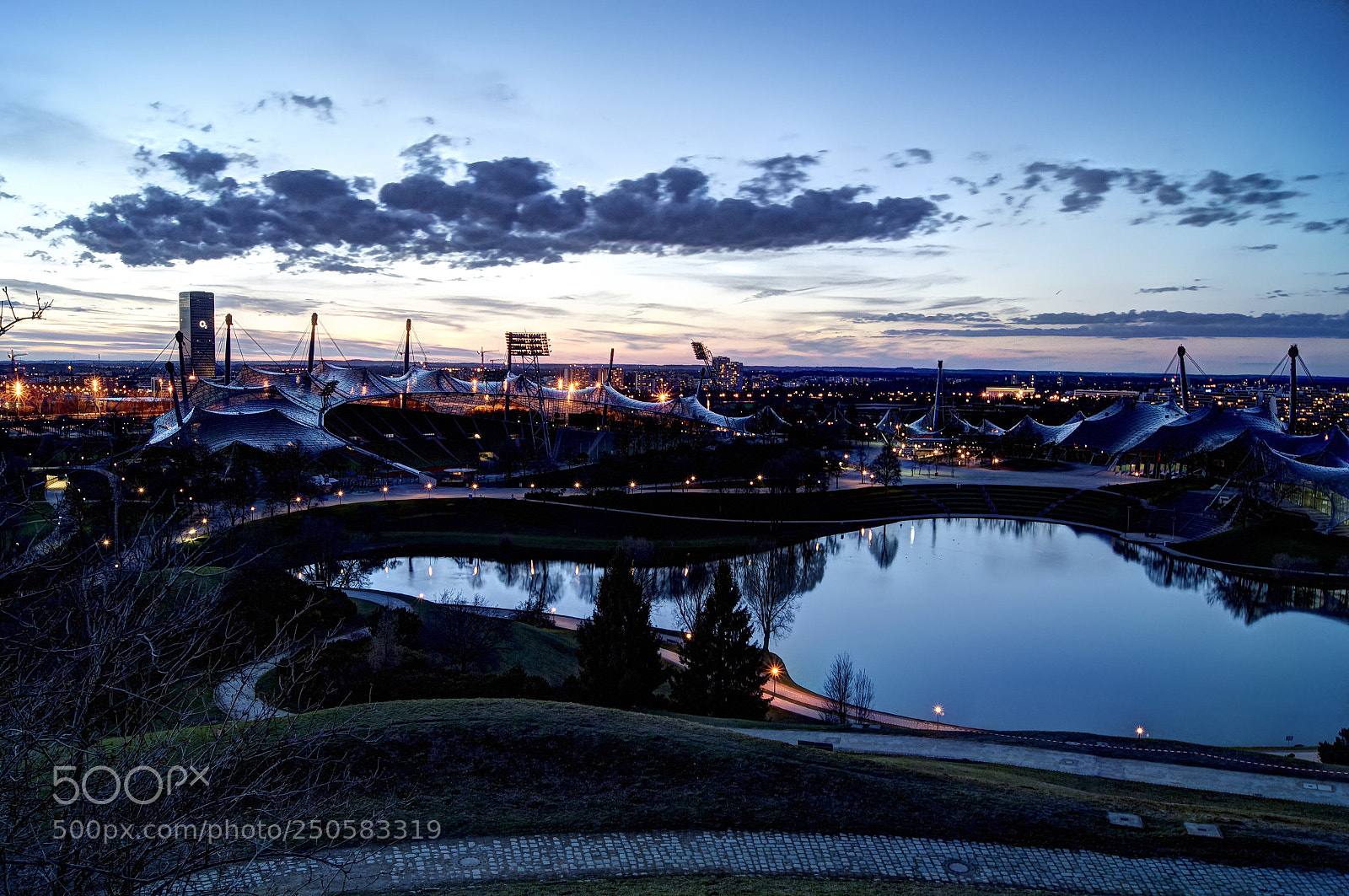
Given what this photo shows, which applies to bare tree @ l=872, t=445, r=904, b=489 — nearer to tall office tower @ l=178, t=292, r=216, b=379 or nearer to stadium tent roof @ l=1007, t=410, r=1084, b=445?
stadium tent roof @ l=1007, t=410, r=1084, b=445

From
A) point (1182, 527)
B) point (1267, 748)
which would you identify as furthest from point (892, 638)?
point (1182, 527)

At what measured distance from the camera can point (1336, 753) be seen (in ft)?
41.8

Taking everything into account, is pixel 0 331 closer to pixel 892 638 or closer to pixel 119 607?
pixel 119 607

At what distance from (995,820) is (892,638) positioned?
14.0 m

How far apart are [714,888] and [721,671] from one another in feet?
28.8

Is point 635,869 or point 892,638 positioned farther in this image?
point 892,638

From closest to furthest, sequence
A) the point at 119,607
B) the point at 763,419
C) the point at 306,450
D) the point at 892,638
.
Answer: the point at 119,607
the point at 892,638
the point at 306,450
the point at 763,419

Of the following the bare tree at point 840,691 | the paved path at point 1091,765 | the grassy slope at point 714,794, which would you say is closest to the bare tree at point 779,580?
the bare tree at point 840,691

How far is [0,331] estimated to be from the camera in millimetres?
3895

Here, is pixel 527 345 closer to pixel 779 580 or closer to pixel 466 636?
pixel 779 580

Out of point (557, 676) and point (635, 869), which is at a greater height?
point (635, 869)

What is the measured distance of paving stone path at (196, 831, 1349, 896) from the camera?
20.7 ft

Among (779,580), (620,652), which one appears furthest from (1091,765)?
(779,580)

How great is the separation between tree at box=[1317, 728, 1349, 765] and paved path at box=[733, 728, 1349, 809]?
2659mm
